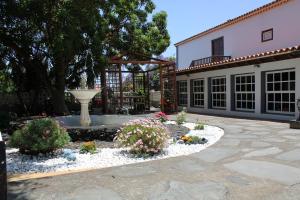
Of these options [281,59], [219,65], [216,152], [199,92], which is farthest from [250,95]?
[216,152]

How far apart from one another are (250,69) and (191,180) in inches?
434

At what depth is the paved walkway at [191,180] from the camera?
14.4ft

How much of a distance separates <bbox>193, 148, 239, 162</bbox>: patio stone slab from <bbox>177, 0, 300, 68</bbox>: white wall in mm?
10510

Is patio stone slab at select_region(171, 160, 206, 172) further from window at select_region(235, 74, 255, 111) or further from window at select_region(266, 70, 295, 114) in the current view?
window at select_region(235, 74, 255, 111)

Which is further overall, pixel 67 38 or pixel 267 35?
pixel 267 35

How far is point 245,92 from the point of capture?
15773 mm

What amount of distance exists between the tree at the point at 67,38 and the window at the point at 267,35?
16.5ft

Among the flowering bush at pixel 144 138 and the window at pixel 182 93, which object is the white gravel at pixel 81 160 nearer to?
the flowering bush at pixel 144 138

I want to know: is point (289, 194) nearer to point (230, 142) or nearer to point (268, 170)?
point (268, 170)

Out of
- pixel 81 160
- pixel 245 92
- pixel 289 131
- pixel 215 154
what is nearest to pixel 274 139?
pixel 289 131

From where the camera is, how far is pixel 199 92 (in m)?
19.9

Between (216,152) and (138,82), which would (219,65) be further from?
(216,152)

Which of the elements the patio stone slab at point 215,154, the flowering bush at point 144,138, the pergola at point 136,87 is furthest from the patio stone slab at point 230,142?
the pergola at point 136,87

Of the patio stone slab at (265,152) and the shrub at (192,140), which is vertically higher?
the shrub at (192,140)
